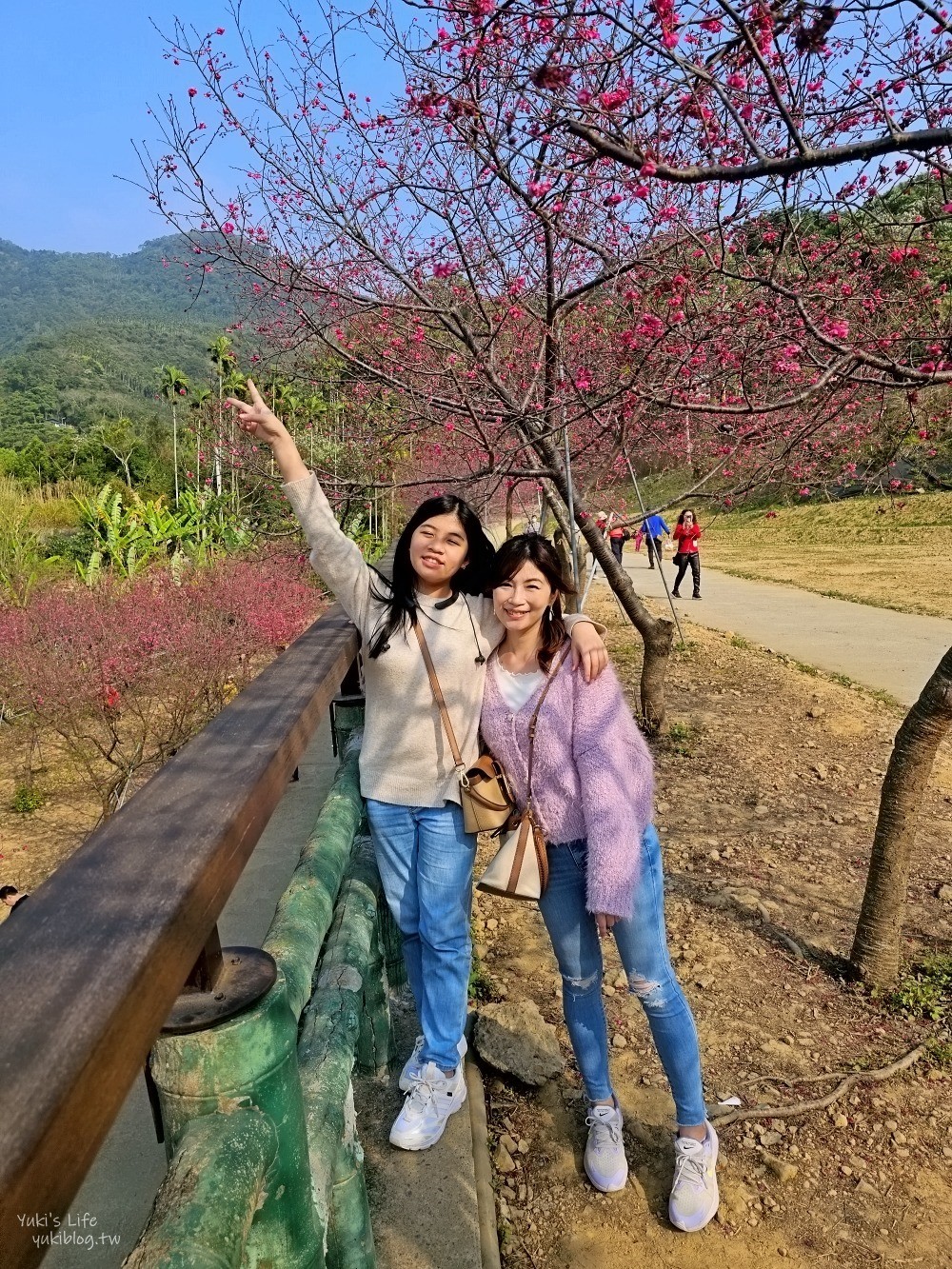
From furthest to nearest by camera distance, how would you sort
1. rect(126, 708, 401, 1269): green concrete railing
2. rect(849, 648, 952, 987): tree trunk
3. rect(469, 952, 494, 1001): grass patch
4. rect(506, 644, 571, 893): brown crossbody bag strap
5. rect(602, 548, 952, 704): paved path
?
rect(602, 548, 952, 704): paved path < rect(469, 952, 494, 1001): grass patch < rect(849, 648, 952, 987): tree trunk < rect(506, 644, 571, 893): brown crossbody bag strap < rect(126, 708, 401, 1269): green concrete railing

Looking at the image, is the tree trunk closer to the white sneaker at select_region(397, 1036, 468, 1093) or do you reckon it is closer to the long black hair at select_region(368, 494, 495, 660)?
the long black hair at select_region(368, 494, 495, 660)

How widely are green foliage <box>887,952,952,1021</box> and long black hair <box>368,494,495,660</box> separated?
2.37 m

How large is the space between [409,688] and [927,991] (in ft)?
8.18

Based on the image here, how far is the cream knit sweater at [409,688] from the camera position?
2.05m

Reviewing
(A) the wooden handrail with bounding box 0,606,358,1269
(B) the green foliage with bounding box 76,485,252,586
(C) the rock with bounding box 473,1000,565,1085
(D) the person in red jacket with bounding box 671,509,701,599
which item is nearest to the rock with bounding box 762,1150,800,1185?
(C) the rock with bounding box 473,1000,565,1085

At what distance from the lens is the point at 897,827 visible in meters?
3.11

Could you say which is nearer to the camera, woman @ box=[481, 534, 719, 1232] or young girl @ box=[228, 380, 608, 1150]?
woman @ box=[481, 534, 719, 1232]

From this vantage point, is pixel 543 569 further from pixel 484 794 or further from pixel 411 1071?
pixel 411 1071

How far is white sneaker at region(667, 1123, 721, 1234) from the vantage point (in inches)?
85.6

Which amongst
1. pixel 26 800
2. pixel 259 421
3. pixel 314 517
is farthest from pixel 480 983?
pixel 26 800

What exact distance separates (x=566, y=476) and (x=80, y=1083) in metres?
4.20

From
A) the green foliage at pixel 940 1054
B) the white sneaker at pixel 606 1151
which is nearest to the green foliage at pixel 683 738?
the green foliage at pixel 940 1054

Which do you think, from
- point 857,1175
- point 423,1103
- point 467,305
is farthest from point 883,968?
point 467,305

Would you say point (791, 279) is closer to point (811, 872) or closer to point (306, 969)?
point (811, 872)
